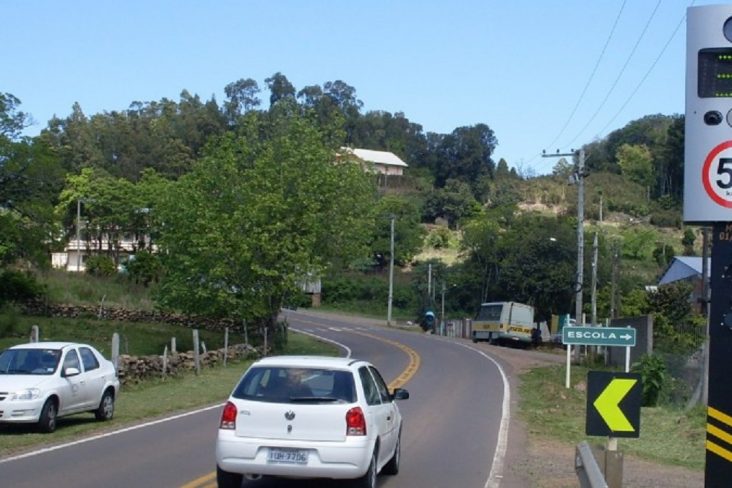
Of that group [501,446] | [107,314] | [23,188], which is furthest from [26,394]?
[107,314]

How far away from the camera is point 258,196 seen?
4497 cm

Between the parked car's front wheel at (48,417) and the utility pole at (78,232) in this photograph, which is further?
the utility pole at (78,232)

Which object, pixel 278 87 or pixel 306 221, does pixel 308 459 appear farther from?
pixel 278 87

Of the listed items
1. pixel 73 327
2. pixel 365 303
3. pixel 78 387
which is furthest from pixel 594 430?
pixel 365 303

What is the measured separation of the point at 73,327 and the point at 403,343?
58.9 ft

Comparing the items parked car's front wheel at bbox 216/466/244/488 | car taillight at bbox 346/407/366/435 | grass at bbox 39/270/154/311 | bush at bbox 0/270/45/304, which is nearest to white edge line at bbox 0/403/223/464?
parked car's front wheel at bbox 216/466/244/488

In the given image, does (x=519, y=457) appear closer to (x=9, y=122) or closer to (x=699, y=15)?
(x=699, y=15)

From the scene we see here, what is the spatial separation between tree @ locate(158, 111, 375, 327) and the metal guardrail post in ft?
114

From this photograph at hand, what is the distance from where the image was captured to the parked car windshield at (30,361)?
18.2 meters

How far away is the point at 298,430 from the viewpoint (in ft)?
37.2

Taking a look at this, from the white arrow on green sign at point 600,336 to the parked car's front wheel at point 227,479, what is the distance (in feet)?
60.1

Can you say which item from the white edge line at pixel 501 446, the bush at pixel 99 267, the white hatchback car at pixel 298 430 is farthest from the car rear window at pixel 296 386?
the bush at pixel 99 267

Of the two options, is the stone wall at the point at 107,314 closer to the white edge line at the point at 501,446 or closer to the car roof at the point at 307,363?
the white edge line at the point at 501,446

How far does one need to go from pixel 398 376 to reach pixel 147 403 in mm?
13238
